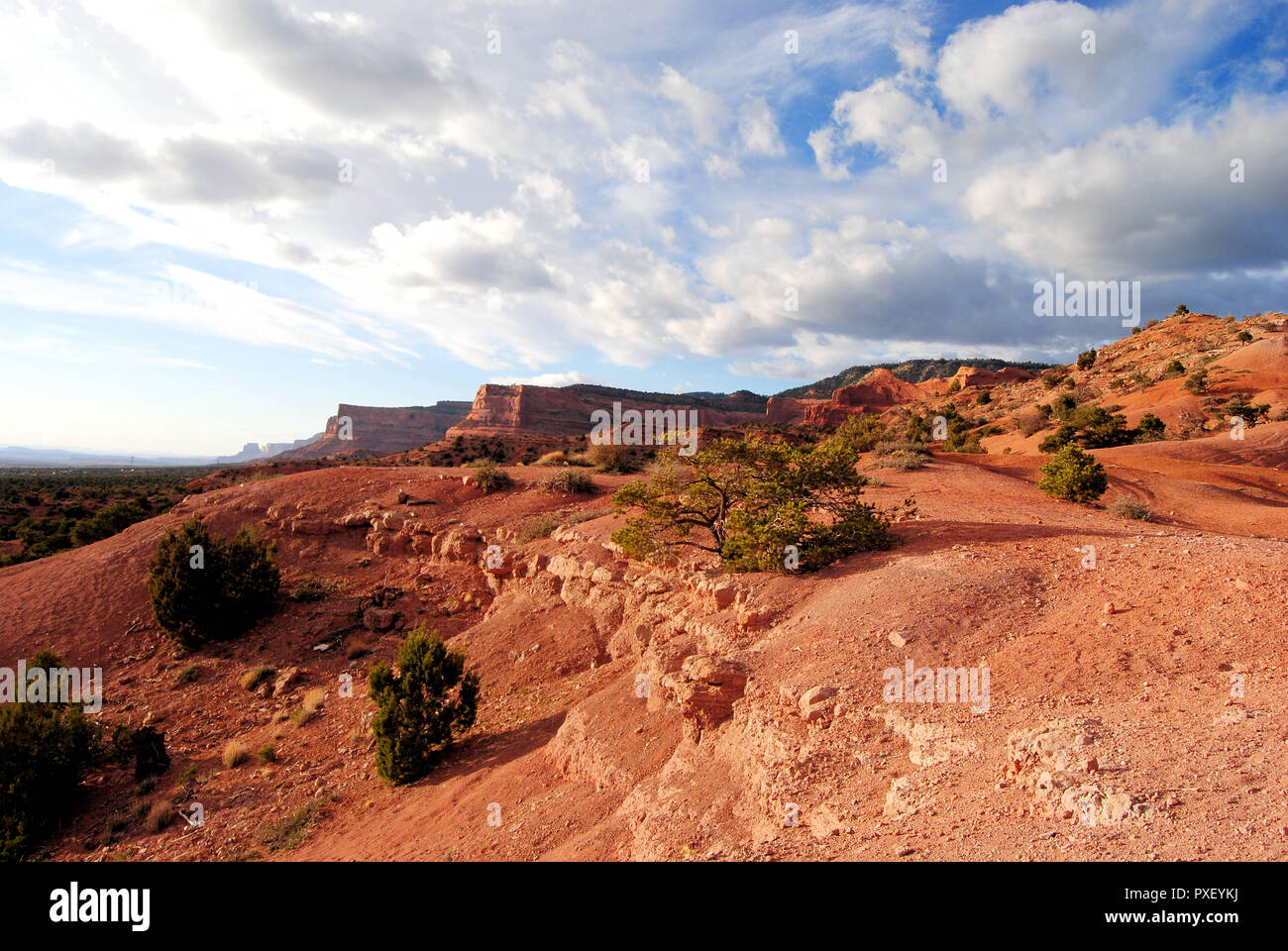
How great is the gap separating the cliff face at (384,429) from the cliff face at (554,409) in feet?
88.9

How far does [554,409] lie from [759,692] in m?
88.8

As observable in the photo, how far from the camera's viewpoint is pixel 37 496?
124 feet

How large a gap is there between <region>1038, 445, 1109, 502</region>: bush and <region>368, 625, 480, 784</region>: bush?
13.1 metres

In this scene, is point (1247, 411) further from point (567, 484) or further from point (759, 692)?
point (759, 692)

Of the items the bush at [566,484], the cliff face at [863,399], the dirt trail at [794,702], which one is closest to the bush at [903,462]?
the dirt trail at [794,702]

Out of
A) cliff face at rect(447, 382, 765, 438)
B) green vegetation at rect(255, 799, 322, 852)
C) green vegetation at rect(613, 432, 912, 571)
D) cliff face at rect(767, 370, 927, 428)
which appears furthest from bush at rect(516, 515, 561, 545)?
cliff face at rect(447, 382, 765, 438)

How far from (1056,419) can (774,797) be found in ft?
106

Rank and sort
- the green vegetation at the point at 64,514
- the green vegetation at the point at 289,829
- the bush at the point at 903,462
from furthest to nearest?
1. the green vegetation at the point at 64,514
2. the bush at the point at 903,462
3. the green vegetation at the point at 289,829

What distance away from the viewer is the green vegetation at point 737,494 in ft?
30.0

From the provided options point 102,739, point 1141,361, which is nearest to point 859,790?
point 102,739

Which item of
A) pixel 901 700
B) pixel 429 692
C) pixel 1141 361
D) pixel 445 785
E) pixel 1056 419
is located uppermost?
pixel 1141 361

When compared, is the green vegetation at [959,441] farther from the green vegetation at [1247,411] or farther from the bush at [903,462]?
the green vegetation at [1247,411]

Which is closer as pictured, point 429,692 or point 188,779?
point 429,692
